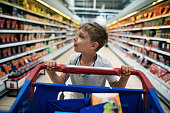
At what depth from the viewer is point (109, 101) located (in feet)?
2.06

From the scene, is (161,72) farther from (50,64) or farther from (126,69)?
(50,64)

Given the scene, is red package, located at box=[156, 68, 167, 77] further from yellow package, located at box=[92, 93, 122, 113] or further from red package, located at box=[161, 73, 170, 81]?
yellow package, located at box=[92, 93, 122, 113]

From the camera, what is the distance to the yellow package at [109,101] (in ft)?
1.99

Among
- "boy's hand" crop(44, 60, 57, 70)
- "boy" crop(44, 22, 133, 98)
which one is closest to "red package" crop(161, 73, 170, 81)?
"boy" crop(44, 22, 133, 98)

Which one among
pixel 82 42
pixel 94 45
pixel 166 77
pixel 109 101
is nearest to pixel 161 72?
pixel 166 77

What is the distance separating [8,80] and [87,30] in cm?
216

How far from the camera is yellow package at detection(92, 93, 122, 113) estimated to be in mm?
606

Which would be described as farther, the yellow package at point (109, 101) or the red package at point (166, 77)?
the red package at point (166, 77)

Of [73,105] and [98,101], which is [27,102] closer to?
[73,105]

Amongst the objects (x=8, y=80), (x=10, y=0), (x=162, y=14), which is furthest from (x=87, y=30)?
(x=162, y=14)

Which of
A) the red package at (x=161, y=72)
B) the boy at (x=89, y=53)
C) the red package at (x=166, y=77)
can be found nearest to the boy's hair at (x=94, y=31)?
the boy at (x=89, y=53)

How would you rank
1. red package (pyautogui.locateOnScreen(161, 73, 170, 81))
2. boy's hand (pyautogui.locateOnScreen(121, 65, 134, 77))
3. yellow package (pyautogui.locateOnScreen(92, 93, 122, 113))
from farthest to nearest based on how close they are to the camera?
red package (pyautogui.locateOnScreen(161, 73, 170, 81)) < boy's hand (pyautogui.locateOnScreen(121, 65, 134, 77)) < yellow package (pyautogui.locateOnScreen(92, 93, 122, 113))

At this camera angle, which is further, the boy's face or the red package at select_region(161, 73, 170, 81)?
the red package at select_region(161, 73, 170, 81)

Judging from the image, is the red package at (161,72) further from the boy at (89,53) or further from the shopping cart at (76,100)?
the shopping cart at (76,100)
